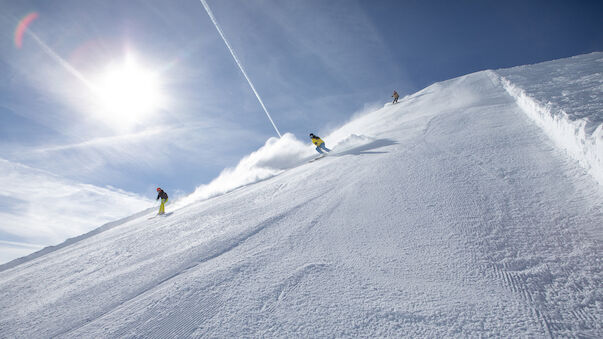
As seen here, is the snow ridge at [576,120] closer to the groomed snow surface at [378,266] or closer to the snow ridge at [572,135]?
the snow ridge at [572,135]

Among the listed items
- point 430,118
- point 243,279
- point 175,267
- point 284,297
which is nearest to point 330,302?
point 284,297

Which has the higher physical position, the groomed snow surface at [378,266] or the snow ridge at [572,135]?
the snow ridge at [572,135]

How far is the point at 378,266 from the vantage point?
10.6ft

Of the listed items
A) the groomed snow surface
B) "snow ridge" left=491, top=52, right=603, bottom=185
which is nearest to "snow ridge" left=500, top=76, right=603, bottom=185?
"snow ridge" left=491, top=52, right=603, bottom=185

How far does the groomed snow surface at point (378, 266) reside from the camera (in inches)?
97.0

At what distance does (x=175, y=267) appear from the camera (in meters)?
4.19

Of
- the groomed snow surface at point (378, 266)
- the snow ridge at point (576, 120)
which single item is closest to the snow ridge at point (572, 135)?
the snow ridge at point (576, 120)

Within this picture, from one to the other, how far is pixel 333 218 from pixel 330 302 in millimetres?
2108

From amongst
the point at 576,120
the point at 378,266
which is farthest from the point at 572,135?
the point at 378,266

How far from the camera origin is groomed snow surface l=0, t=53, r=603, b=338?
246 cm

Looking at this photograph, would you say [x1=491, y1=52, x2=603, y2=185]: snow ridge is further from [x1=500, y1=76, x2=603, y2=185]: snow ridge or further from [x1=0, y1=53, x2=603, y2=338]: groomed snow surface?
[x1=0, y1=53, x2=603, y2=338]: groomed snow surface

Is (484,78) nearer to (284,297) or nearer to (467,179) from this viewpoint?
(467,179)

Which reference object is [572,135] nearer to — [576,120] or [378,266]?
[576,120]

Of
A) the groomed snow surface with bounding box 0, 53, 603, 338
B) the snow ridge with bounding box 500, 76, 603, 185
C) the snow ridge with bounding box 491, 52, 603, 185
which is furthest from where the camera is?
the snow ridge with bounding box 491, 52, 603, 185
